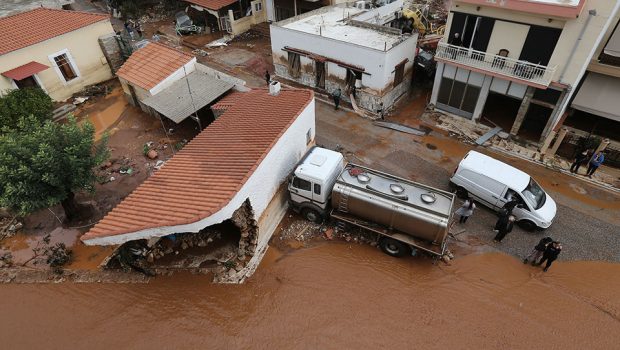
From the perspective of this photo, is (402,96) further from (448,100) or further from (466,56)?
(466,56)

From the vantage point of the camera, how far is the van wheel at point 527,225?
44.3 feet

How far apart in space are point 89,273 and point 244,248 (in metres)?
6.03

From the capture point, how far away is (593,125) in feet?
65.8

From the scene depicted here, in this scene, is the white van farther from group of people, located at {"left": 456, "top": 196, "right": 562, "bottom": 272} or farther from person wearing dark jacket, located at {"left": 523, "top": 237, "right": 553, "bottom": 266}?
person wearing dark jacket, located at {"left": 523, "top": 237, "right": 553, "bottom": 266}

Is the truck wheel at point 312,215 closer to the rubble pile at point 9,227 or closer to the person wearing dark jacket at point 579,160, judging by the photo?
the rubble pile at point 9,227

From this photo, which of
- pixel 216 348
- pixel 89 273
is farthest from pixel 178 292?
pixel 89 273

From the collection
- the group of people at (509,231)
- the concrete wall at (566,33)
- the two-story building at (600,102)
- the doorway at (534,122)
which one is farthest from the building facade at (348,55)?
the two-story building at (600,102)

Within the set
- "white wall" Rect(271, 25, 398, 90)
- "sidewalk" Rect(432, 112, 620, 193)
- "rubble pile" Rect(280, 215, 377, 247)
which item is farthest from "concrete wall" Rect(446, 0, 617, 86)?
"rubble pile" Rect(280, 215, 377, 247)

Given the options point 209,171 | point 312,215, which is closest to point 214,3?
point 209,171

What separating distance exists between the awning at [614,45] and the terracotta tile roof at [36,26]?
97.4 ft

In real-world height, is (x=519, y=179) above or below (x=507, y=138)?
above

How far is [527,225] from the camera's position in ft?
44.8

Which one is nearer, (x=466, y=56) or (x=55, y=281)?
(x=55, y=281)

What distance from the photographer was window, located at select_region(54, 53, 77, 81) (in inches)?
849
